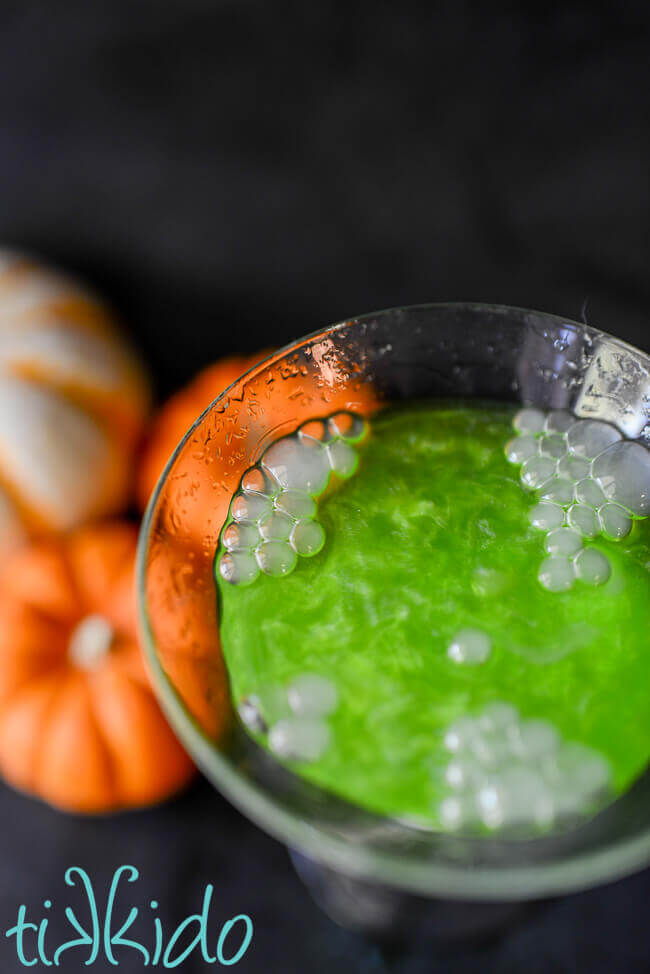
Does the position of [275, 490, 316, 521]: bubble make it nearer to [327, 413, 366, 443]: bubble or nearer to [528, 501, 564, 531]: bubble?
[327, 413, 366, 443]: bubble

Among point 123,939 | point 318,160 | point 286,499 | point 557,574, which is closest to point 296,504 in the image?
point 286,499

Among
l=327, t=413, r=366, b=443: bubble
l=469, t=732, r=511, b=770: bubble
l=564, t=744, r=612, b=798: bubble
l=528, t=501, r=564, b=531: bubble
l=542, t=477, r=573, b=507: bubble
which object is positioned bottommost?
l=564, t=744, r=612, b=798: bubble

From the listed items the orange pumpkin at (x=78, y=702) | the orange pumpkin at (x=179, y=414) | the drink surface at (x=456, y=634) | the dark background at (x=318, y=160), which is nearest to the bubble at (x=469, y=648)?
the drink surface at (x=456, y=634)

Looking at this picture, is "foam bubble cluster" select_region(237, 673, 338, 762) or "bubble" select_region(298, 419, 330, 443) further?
"bubble" select_region(298, 419, 330, 443)

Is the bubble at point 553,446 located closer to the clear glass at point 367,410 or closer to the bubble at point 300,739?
the clear glass at point 367,410

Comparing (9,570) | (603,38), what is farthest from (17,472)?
(603,38)

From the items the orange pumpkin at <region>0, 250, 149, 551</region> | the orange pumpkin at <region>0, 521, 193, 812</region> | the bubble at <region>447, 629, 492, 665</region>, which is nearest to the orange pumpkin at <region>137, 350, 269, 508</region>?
the orange pumpkin at <region>0, 250, 149, 551</region>

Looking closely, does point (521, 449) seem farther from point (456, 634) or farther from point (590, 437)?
point (456, 634)

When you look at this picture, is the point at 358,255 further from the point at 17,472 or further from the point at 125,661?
the point at 125,661
